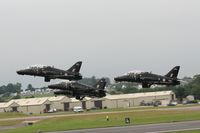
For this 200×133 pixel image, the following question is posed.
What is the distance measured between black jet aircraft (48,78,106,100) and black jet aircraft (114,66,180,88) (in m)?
12.1

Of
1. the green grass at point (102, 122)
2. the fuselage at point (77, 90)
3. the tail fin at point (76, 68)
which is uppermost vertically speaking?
the tail fin at point (76, 68)

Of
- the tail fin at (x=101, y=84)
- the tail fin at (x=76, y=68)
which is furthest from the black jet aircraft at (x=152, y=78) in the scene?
the tail fin at (x=76, y=68)

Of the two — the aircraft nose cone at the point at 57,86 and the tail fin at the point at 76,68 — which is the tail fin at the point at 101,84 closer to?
the aircraft nose cone at the point at 57,86

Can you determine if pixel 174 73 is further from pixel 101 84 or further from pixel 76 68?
pixel 101 84

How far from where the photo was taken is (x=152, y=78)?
304ft

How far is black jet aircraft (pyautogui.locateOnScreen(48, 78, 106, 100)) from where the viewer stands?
4259 inches

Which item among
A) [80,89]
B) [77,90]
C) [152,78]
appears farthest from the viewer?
[77,90]

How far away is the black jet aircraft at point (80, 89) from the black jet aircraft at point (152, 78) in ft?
39.6

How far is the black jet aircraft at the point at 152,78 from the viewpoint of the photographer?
298ft

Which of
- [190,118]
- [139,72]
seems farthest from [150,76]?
[190,118]

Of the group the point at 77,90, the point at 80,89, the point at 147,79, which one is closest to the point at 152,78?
the point at 147,79

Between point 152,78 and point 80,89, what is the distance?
22493mm

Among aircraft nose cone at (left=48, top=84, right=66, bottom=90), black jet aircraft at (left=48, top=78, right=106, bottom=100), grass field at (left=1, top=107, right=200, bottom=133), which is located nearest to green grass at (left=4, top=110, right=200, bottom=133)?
grass field at (left=1, top=107, right=200, bottom=133)

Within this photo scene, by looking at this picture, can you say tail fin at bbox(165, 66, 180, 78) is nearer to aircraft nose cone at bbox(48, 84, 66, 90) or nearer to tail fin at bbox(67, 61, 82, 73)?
tail fin at bbox(67, 61, 82, 73)
